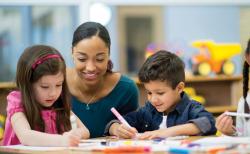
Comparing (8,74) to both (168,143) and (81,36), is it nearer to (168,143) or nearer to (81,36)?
(81,36)

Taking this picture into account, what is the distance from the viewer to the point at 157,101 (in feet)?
5.73

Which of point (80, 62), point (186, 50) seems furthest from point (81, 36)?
point (186, 50)

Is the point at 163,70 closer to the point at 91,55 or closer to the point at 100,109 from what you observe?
the point at 91,55

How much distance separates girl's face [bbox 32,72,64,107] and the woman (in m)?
0.25

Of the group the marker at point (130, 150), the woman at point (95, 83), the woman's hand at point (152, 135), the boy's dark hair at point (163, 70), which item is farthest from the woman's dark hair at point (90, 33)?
the marker at point (130, 150)

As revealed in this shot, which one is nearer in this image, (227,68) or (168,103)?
(168,103)

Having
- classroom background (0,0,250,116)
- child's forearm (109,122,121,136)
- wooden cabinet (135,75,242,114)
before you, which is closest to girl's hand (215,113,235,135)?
child's forearm (109,122,121,136)

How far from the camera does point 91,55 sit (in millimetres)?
1910

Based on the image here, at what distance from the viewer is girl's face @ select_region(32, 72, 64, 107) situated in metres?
1.67

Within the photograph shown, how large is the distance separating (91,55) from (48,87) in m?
0.28

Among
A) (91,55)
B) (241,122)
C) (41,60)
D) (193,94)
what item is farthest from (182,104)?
(193,94)

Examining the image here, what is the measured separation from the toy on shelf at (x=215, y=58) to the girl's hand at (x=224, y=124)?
2.49 meters

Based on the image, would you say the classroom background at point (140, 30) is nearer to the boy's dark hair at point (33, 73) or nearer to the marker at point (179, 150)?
the boy's dark hair at point (33, 73)

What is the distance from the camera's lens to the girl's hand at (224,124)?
1.58m
